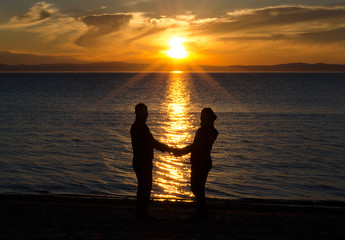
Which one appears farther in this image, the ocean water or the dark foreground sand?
the ocean water

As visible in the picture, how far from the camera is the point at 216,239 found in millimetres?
6711

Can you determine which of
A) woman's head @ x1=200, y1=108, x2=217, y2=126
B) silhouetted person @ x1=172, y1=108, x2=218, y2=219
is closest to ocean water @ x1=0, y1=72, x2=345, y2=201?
silhouetted person @ x1=172, y1=108, x2=218, y2=219

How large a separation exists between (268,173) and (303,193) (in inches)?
122

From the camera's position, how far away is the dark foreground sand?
23.0 feet

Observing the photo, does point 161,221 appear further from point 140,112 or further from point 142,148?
point 140,112

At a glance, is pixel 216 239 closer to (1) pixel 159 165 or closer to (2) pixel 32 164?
(1) pixel 159 165

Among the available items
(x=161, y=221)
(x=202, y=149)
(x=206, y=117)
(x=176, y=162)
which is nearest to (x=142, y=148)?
(x=202, y=149)

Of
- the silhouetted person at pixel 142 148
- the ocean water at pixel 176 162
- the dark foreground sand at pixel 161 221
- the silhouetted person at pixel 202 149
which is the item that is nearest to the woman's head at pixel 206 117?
the silhouetted person at pixel 202 149

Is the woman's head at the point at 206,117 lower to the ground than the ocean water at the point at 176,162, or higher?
higher

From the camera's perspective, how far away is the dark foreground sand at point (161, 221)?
7.01 metres

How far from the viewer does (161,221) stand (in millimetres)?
7934

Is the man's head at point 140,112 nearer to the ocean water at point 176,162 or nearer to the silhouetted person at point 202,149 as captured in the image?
the silhouetted person at point 202,149

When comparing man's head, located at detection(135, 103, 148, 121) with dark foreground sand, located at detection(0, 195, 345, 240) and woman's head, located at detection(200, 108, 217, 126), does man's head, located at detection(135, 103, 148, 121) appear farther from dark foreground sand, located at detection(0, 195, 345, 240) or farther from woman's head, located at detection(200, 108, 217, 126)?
dark foreground sand, located at detection(0, 195, 345, 240)

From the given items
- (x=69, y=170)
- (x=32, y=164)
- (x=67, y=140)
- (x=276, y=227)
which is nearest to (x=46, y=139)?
(x=67, y=140)
